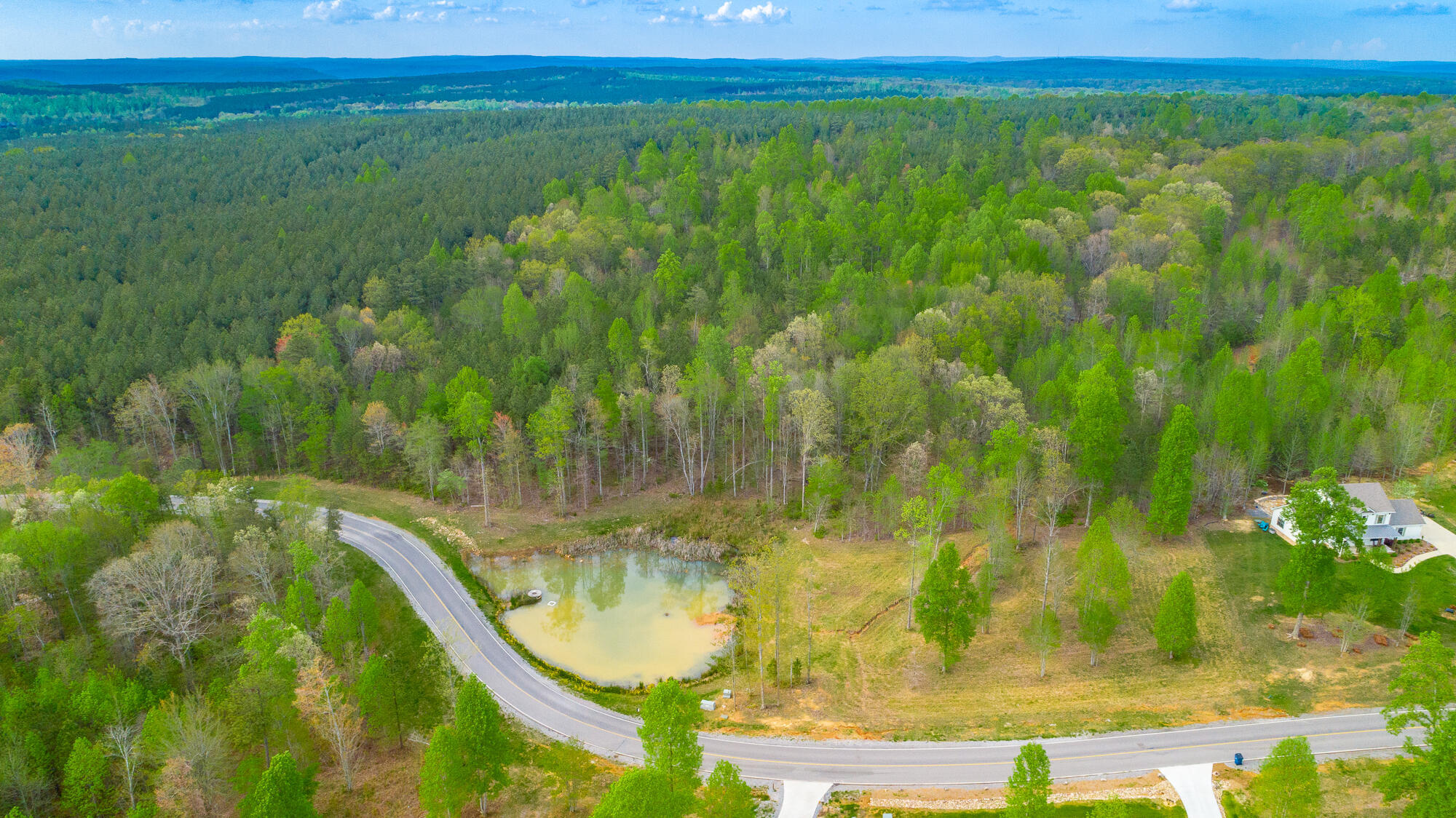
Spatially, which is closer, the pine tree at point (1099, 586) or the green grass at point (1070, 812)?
the green grass at point (1070, 812)

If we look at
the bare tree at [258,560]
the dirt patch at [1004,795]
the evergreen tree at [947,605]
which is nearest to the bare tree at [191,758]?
the bare tree at [258,560]

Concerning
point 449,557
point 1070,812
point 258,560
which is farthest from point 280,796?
point 1070,812

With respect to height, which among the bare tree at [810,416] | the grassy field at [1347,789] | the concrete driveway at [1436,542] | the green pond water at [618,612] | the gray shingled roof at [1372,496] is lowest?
the green pond water at [618,612]

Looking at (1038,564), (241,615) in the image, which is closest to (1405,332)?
(1038,564)

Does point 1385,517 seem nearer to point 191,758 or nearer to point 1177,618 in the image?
point 1177,618

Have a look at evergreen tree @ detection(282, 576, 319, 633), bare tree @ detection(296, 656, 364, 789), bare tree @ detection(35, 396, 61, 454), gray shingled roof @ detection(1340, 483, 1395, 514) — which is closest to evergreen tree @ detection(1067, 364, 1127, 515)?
gray shingled roof @ detection(1340, 483, 1395, 514)

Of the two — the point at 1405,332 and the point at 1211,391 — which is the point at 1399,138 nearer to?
the point at 1405,332

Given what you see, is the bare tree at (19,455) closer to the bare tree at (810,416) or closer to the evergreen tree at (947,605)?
the bare tree at (810,416)

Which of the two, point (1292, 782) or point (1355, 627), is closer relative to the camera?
point (1292, 782)
